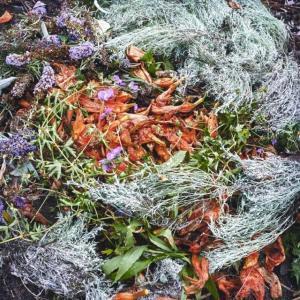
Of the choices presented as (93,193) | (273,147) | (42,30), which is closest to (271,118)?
(273,147)

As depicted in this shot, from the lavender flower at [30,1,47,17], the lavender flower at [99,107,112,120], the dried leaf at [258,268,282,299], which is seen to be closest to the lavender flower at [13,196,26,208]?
the lavender flower at [99,107,112,120]

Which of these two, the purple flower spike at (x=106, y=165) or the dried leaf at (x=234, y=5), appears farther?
the dried leaf at (x=234, y=5)

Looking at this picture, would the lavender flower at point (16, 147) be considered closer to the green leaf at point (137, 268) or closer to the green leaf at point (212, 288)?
the green leaf at point (137, 268)

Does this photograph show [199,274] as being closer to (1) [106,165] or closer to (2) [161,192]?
(2) [161,192]

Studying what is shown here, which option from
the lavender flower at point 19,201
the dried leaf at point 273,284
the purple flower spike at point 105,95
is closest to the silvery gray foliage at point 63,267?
the lavender flower at point 19,201

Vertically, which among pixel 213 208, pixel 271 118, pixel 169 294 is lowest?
pixel 169 294

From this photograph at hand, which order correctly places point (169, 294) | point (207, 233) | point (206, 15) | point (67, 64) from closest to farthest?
point (169, 294) → point (207, 233) → point (67, 64) → point (206, 15)

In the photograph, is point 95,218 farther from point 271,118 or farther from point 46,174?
point 271,118

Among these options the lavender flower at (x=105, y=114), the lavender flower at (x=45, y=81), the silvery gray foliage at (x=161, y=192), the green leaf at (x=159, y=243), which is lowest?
the green leaf at (x=159, y=243)

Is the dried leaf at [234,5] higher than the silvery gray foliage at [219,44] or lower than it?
higher
